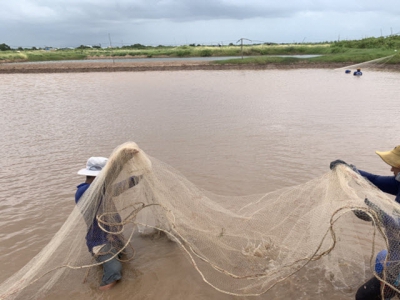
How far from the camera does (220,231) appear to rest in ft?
10.3

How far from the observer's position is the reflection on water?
339 centimetres

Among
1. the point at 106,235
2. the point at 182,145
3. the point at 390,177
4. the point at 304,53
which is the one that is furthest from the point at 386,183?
the point at 304,53

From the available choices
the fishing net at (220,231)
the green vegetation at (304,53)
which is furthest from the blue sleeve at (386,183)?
the green vegetation at (304,53)

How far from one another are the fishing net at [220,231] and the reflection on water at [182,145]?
258 mm

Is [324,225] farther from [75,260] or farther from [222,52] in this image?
[222,52]

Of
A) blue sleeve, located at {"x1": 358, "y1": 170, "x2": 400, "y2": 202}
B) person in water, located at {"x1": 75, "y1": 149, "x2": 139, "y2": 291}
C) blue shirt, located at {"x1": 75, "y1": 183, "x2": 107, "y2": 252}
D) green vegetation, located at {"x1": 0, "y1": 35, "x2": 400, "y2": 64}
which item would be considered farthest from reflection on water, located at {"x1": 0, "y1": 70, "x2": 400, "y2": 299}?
green vegetation, located at {"x1": 0, "y1": 35, "x2": 400, "y2": 64}

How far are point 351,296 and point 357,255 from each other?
1.57 feet

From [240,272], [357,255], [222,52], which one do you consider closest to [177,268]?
[240,272]

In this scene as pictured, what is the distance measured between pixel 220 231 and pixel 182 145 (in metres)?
4.22

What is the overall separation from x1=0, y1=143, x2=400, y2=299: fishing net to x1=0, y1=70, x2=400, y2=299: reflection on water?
26 centimetres

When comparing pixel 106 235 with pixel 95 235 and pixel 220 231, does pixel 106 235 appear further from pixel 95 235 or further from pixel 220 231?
pixel 220 231

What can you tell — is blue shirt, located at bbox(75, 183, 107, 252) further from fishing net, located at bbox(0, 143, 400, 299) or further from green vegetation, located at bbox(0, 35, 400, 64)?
green vegetation, located at bbox(0, 35, 400, 64)

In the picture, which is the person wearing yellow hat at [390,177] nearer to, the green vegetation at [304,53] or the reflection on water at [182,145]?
the reflection on water at [182,145]

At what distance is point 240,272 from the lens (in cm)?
290
